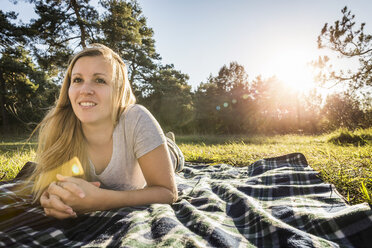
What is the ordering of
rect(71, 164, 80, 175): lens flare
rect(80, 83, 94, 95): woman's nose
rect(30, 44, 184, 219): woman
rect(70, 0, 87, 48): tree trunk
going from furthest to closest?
rect(70, 0, 87, 48): tree trunk, rect(71, 164, 80, 175): lens flare, rect(80, 83, 94, 95): woman's nose, rect(30, 44, 184, 219): woman

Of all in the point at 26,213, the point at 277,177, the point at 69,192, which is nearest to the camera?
the point at 69,192

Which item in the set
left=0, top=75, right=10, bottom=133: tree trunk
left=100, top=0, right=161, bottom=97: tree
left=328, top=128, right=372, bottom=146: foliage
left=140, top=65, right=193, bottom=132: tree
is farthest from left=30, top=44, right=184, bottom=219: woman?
left=0, top=75, right=10, bottom=133: tree trunk

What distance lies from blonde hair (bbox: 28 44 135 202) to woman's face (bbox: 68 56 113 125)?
0.18 ft

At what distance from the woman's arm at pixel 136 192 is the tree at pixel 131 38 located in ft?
32.1

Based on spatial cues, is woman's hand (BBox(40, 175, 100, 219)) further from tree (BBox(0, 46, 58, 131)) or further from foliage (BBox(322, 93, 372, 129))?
tree (BBox(0, 46, 58, 131))

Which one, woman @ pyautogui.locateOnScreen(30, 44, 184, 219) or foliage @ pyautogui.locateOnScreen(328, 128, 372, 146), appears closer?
woman @ pyautogui.locateOnScreen(30, 44, 184, 219)

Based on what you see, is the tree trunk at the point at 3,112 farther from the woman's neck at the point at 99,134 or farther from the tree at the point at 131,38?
the woman's neck at the point at 99,134

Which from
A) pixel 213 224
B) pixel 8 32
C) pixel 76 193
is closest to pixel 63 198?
pixel 76 193

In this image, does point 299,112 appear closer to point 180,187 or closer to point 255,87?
point 255,87

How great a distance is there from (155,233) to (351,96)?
13.1 metres

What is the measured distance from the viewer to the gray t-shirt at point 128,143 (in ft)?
5.06

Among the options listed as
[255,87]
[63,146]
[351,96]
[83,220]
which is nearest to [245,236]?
[83,220]

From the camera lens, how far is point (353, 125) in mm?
9672

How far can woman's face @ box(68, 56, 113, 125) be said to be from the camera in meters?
1.61
